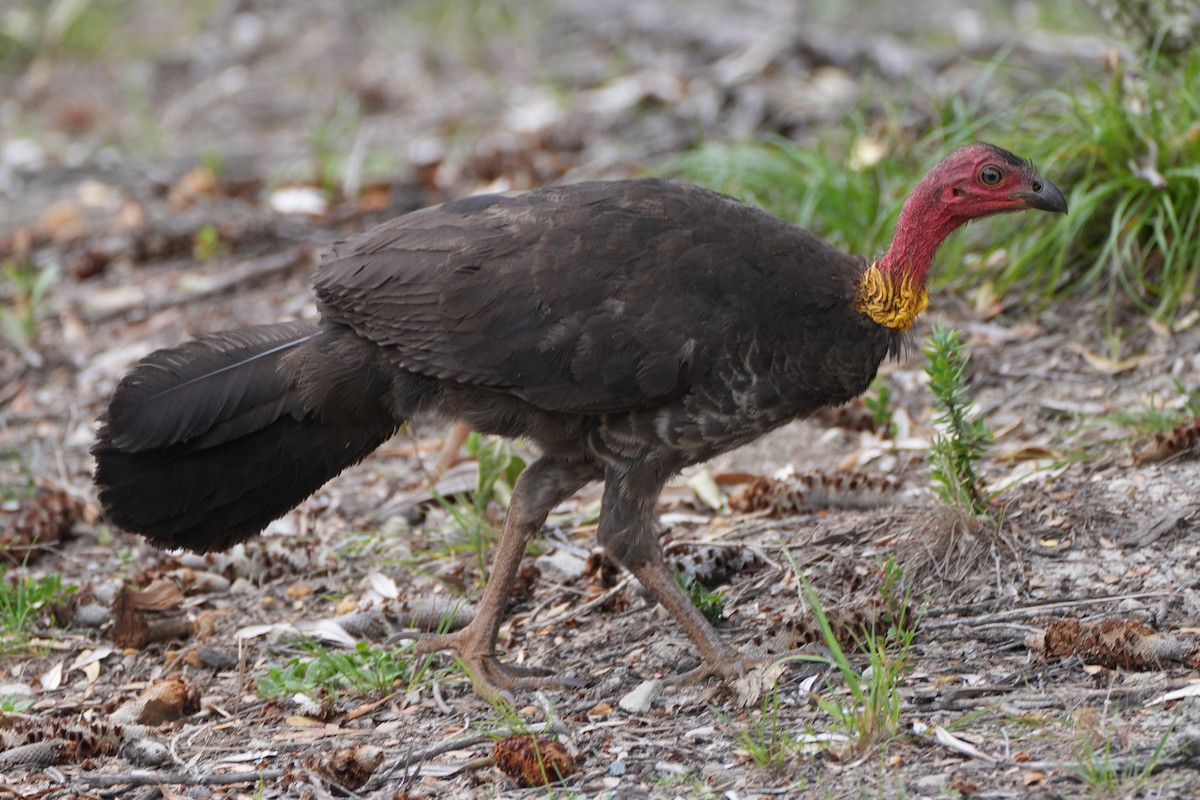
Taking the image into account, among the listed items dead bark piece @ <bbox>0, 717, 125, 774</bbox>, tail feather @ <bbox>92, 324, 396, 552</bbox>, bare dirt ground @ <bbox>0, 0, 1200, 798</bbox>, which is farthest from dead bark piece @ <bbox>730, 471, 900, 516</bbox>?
dead bark piece @ <bbox>0, 717, 125, 774</bbox>

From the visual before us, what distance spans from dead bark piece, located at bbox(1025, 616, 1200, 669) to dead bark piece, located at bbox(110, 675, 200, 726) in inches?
96.8

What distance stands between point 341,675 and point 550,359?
3.79 feet

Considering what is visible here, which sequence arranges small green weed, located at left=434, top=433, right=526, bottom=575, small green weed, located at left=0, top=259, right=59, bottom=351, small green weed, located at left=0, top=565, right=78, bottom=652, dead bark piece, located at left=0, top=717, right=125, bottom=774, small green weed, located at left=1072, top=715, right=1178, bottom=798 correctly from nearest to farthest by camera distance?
small green weed, located at left=1072, top=715, right=1178, bottom=798 < dead bark piece, located at left=0, top=717, right=125, bottom=774 < small green weed, located at left=0, top=565, right=78, bottom=652 < small green weed, located at left=434, top=433, right=526, bottom=575 < small green weed, located at left=0, top=259, right=59, bottom=351

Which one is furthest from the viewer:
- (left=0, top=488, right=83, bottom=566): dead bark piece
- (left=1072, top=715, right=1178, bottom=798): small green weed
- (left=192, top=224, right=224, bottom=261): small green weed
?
(left=192, top=224, right=224, bottom=261): small green weed

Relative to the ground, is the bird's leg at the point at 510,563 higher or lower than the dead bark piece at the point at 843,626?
higher

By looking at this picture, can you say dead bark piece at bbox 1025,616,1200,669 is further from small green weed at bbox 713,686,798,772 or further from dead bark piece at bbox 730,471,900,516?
dead bark piece at bbox 730,471,900,516

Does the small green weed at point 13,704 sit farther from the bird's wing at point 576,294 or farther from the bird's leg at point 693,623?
the bird's leg at point 693,623

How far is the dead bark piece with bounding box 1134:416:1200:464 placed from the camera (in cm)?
471

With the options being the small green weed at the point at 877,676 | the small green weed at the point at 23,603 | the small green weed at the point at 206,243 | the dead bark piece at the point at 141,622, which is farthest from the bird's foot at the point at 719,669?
the small green weed at the point at 206,243

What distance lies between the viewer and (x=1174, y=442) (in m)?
4.71

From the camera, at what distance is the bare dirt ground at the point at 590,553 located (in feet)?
11.9

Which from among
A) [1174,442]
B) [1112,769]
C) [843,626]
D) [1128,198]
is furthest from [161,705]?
[1128,198]

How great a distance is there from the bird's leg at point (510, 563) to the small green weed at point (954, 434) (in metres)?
1.10

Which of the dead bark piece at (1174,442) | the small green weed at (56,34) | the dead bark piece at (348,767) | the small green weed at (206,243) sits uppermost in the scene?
the small green weed at (56,34)
